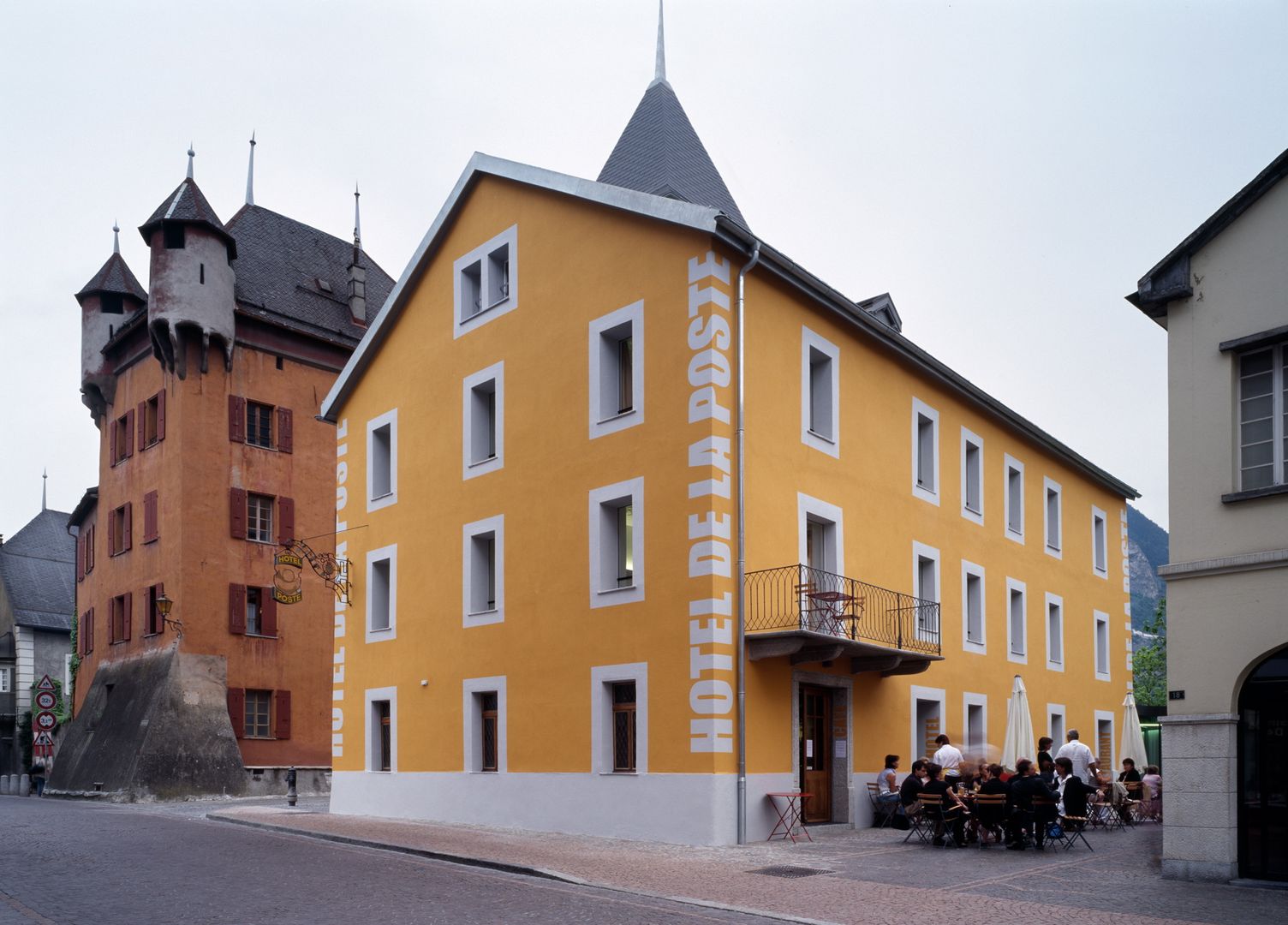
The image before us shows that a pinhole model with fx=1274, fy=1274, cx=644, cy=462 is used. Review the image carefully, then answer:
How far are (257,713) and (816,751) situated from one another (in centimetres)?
2138

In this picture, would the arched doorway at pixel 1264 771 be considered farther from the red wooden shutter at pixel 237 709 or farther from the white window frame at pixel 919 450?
the red wooden shutter at pixel 237 709

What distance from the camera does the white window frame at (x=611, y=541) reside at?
2002 centimetres

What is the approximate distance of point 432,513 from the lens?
24938 millimetres

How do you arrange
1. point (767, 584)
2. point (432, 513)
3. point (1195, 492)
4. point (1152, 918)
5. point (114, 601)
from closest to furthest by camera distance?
point (1152, 918) < point (1195, 492) < point (767, 584) < point (432, 513) < point (114, 601)

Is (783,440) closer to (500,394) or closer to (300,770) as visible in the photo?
(500,394)

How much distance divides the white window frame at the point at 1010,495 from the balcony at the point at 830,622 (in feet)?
23.4

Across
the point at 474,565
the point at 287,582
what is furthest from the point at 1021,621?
the point at 287,582

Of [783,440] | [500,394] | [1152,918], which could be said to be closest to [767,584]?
[783,440]

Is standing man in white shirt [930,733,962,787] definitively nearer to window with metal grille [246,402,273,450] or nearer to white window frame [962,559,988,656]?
white window frame [962,559,988,656]

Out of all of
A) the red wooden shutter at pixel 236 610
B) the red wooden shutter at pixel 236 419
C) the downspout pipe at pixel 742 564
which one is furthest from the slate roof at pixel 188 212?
the downspout pipe at pixel 742 564

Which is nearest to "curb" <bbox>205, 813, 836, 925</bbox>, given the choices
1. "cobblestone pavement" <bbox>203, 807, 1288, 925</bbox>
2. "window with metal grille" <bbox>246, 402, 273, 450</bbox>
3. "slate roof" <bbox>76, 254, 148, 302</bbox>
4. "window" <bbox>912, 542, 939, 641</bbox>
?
"cobblestone pavement" <bbox>203, 807, 1288, 925</bbox>

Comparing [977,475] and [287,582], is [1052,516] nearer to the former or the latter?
[977,475]

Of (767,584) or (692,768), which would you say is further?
(767,584)

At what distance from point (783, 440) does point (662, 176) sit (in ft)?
24.6
